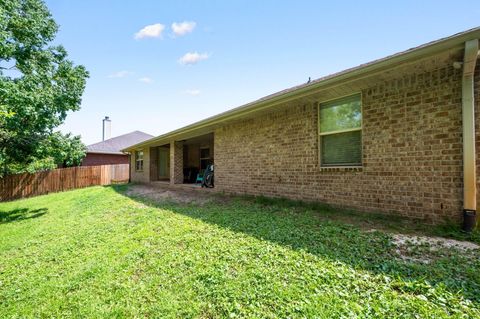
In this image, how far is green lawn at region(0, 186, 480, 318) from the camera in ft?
7.62

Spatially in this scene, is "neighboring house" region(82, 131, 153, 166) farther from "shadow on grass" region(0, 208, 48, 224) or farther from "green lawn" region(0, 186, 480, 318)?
"green lawn" region(0, 186, 480, 318)

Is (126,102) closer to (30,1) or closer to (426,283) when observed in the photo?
(30,1)

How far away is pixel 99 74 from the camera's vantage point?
469 inches

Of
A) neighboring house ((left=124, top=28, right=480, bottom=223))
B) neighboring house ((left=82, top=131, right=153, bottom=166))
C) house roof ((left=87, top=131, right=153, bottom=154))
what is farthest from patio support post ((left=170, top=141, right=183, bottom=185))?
neighboring house ((left=82, top=131, right=153, bottom=166))

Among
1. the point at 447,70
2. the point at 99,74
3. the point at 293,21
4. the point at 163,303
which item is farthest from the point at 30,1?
the point at 447,70

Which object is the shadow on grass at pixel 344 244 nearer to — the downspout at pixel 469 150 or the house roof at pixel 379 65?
the downspout at pixel 469 150

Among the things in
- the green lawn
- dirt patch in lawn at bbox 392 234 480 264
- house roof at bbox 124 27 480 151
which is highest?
house roof at bbox 124 27 480 151

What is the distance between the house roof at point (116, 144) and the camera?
22125 millimetres

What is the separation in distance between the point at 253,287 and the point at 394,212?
11.1 feet

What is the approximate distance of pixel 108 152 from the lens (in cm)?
2247

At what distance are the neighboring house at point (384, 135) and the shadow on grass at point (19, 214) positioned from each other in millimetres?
9239

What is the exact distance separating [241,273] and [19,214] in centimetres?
1196

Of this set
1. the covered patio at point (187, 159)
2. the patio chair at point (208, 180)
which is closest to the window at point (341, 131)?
the patio chair at point (208, 180)

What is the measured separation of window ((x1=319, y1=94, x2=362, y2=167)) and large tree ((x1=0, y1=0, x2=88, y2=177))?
9.72 m
